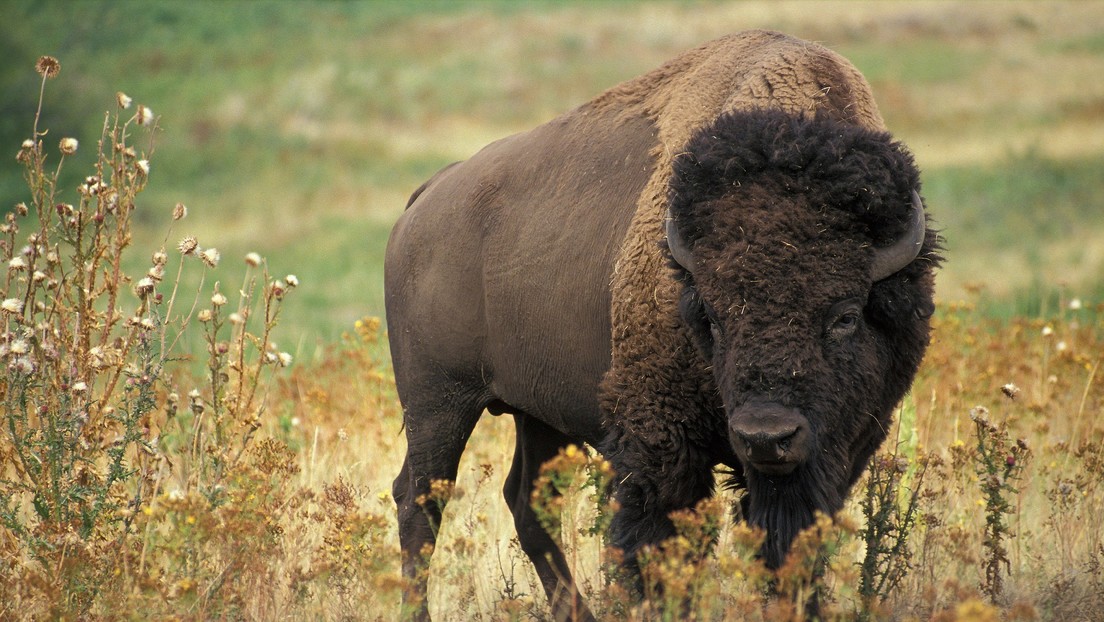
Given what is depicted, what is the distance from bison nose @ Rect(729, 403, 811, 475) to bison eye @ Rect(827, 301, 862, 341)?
1.14ft

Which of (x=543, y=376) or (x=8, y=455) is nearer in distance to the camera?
(x=8, y=455)

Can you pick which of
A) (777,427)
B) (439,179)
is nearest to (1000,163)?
(439,179)

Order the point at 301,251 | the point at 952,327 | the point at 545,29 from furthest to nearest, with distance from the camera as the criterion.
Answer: the point at 545,29 → the point at 301,251 → the point at 952,327

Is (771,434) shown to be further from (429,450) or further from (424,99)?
(424,99)

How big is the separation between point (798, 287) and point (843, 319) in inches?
9.5

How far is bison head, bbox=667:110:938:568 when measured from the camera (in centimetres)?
400

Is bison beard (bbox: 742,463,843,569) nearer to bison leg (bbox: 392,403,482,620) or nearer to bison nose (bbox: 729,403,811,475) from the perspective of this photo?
bison nose (bbox: 729,403,811,475)

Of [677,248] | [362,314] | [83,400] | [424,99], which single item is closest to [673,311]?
[677,248]

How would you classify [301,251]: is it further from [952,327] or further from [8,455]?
[8,455]

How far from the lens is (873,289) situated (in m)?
4.23

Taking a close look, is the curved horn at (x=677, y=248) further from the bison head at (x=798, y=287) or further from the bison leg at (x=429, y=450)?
the bison leg at (x=429, y=450)

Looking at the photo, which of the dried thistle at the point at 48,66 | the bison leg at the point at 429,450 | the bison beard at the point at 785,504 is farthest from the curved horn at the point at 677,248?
the dried thistle at the point at 48,66

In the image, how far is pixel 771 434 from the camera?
384 centimetres

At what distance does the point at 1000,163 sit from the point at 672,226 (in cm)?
2669
